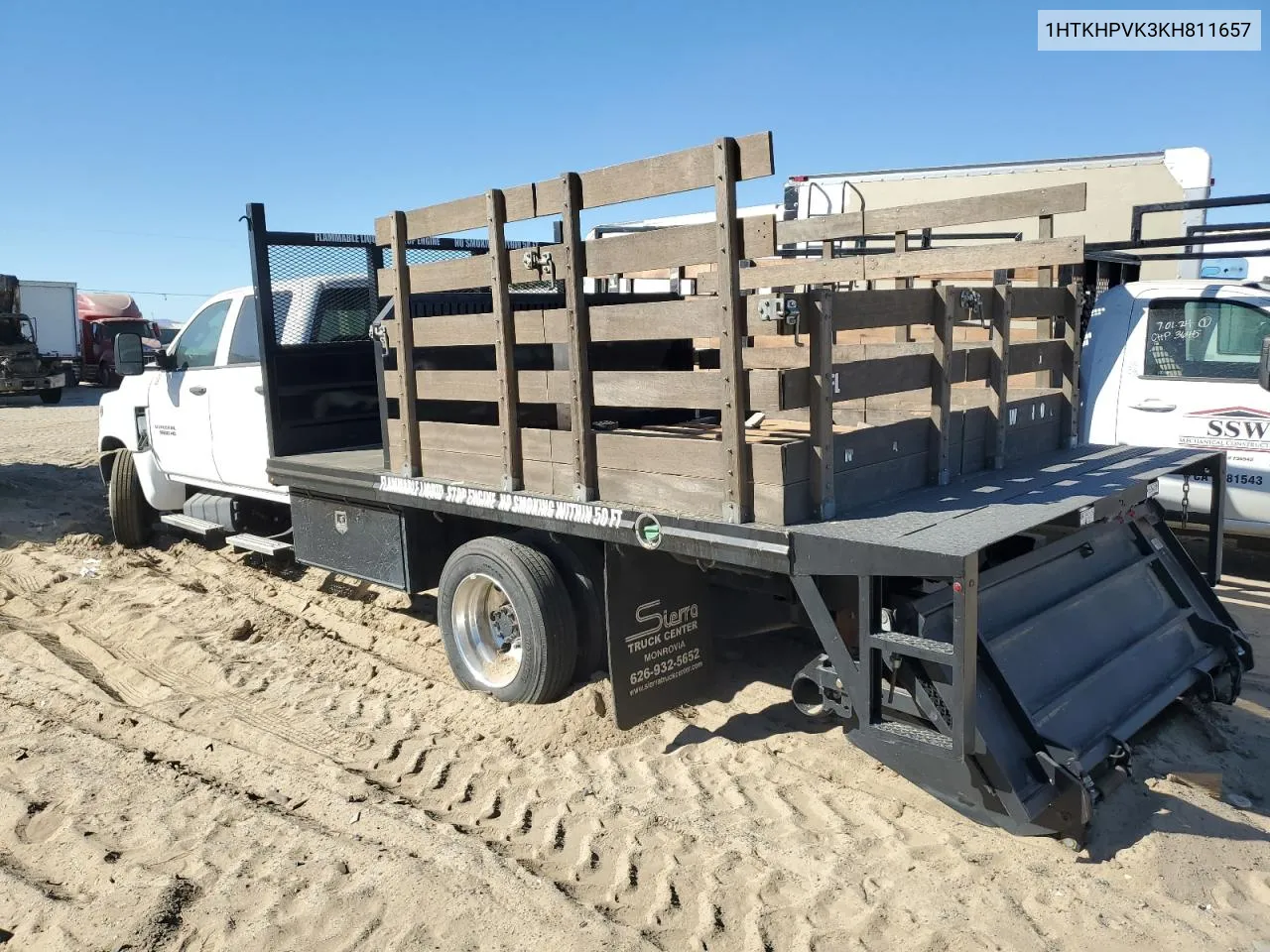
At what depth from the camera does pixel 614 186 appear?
12.2ft

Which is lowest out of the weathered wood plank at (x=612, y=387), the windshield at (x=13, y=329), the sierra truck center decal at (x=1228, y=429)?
the sierra truck center decal at (x=1228, y=429)

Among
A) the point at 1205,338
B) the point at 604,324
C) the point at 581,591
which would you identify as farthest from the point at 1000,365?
the point at 1205,338

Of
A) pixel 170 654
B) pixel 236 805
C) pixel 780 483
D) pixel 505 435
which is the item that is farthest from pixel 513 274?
pixel 170 654

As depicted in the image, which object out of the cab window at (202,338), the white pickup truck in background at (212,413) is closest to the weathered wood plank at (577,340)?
the white pickup truck in background at (212,413)

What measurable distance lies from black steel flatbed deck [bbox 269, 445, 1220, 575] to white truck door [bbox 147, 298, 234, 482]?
2523 mm

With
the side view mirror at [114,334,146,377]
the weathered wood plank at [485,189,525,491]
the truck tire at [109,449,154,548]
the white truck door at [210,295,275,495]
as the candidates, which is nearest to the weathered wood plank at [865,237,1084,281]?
the weathered wood plank at [485,189,525,491]

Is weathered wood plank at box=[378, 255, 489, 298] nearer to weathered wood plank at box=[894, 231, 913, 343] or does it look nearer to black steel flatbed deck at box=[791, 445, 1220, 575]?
black steel flatbed deck at box=[791, 445, 1220, 575]

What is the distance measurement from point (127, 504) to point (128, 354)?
1.72 meters

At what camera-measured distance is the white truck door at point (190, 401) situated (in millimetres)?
6988

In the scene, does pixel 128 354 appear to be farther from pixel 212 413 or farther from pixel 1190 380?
pixel 1190 380

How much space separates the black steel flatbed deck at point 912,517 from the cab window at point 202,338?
2.55 metres

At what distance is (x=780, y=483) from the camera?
3.36m

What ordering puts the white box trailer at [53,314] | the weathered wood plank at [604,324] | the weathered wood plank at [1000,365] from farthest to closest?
1. the white box trailer at [53,314]
2. the weathered wood plank at [1000,365]
3. the weathered wood plank at [604,324]

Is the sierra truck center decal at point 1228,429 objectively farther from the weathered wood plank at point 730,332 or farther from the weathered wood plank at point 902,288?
the weathered wood plank at point 730,332
